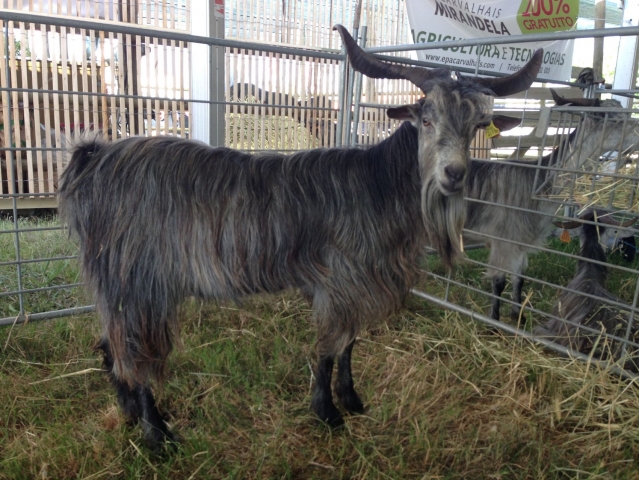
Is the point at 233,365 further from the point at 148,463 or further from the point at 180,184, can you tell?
the point at 180,184

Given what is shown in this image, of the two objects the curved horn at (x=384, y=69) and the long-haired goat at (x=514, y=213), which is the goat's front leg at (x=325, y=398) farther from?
the long-haired goat at (x=514, y=213)

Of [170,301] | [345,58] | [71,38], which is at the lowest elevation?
[170,301]

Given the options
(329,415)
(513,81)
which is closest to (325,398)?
(329,415)

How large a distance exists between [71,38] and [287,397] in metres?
6.68

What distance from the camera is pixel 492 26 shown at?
5316mm

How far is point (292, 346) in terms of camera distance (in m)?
3.30

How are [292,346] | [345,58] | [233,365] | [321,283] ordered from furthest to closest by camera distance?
[345,58]
[292,346]
[233,365]
[321,283]

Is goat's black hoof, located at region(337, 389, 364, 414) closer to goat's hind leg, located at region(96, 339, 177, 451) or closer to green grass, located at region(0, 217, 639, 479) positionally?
green grass, located at region(0, 217, 639, 479)

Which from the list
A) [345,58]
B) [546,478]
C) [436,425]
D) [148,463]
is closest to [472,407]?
[436,425]

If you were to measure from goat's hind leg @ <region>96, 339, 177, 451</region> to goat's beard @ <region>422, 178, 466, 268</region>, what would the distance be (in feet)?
5.11

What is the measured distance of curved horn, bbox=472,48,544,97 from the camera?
104 inches

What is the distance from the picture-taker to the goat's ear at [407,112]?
2494 millimetres

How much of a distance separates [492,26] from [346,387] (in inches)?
168

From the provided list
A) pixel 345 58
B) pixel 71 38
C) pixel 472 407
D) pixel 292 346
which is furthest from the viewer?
pixel 71 38
